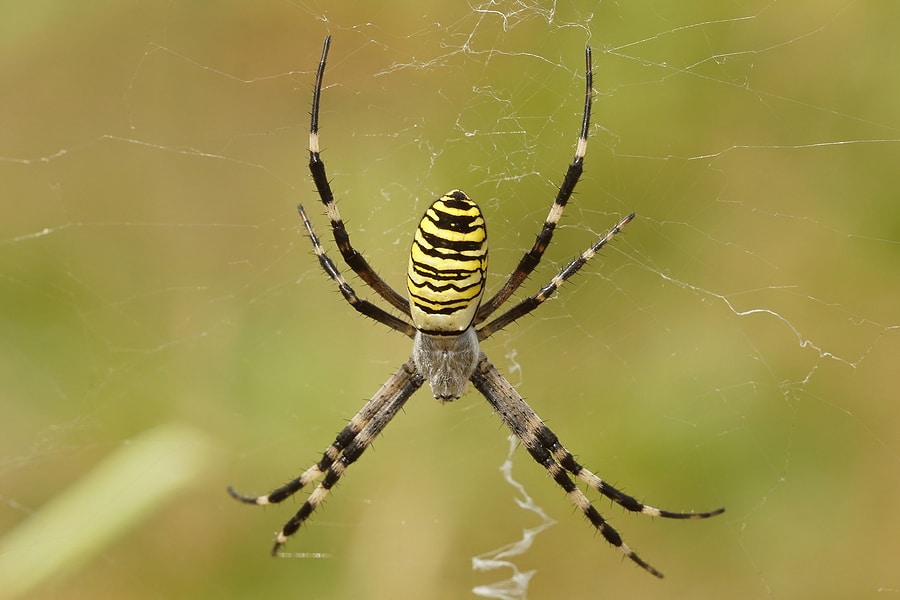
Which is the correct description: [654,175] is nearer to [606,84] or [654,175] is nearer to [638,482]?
[606,84]

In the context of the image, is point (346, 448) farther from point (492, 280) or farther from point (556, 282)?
point (556, 282)

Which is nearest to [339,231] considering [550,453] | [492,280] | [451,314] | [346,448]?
[451,314]

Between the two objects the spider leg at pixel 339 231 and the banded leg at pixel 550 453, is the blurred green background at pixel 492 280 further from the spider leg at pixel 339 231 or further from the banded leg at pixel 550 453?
the spider leg at pixel 339 231

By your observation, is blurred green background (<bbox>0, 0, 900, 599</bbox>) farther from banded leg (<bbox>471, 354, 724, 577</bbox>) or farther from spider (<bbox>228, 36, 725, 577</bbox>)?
spider (<bbox>228, 36, 725, 577</bbox>)

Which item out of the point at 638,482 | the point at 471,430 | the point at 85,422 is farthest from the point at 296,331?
the point at 638,482

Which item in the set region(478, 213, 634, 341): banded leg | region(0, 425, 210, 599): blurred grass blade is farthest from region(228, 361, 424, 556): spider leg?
region(478, 213, 634, 341): banded leg

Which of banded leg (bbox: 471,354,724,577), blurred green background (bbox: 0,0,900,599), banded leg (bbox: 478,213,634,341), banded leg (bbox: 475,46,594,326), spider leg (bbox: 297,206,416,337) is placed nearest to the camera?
banded leg (bbox: 475,46,594,326)
